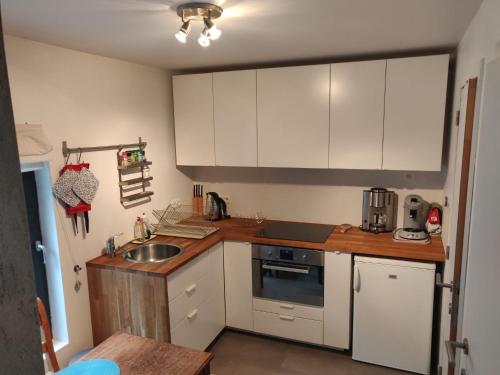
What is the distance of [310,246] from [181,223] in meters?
1.32

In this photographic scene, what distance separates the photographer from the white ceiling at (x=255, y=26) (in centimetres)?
162

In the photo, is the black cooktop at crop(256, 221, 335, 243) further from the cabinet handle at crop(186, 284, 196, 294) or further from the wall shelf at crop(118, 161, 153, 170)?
the wall shelf at crop(118, 161, 153, 170)

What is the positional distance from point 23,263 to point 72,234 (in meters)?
2.15

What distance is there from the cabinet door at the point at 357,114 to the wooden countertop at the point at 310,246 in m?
0.58

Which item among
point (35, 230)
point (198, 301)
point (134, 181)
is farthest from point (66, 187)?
point (198, 301)

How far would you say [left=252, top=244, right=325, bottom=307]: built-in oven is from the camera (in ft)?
9.32

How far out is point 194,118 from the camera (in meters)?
3.32

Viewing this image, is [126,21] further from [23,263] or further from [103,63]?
[23,263]

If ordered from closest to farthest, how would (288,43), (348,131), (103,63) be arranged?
(288,43)
(103,63)
(348,131)

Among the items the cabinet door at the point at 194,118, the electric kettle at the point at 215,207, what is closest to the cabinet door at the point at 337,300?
the electric kettle at the point at 215,207

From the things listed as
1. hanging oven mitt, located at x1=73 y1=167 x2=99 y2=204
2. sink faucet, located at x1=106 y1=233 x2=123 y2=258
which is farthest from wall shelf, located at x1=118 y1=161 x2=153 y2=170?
sink faucet, located at x1=106 y1=233 x2=123 y2=258

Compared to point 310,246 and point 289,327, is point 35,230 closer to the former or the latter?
point 310,246

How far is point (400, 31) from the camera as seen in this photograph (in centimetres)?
213

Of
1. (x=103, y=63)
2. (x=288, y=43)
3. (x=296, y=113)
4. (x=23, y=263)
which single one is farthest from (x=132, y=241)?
(x=23, y=263)
